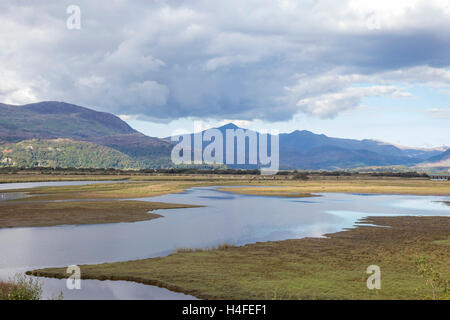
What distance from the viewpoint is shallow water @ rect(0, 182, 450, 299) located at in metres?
23.9

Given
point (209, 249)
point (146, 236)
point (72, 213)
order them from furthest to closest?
point (72, 213) → point (146, 236) → point (209, 249)

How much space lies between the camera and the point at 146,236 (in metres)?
40.1

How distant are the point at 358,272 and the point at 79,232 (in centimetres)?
2814

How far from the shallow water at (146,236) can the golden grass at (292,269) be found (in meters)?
2.00

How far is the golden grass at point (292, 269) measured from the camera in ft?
71.1

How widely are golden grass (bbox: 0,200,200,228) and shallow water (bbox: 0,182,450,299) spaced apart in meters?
3.05

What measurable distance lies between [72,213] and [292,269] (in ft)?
123

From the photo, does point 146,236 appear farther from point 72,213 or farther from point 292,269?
point 72,213

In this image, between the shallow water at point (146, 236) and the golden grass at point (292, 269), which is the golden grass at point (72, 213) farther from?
the golden grass at point (292, 269)

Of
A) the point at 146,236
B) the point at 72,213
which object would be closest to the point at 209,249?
the point at 146,236
